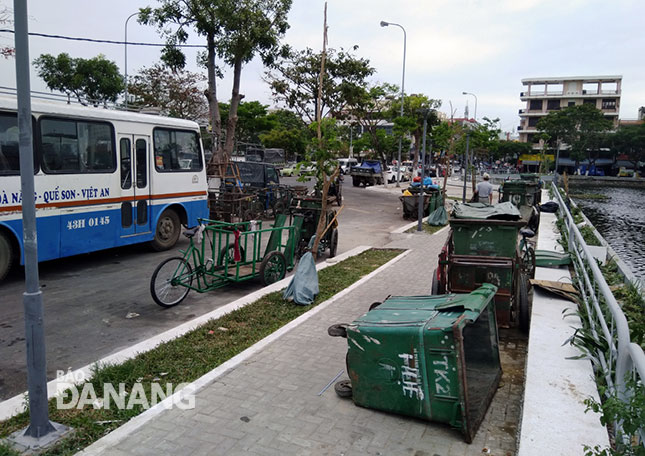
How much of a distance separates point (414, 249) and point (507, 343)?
260 inches

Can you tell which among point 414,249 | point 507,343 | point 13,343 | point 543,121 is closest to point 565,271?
point 507,343

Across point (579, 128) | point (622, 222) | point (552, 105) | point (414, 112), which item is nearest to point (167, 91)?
point (414, 112)

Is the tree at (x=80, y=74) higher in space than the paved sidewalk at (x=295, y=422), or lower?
higher

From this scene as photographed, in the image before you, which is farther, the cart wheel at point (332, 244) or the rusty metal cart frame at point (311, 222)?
the cart wheel at point (332, 244)

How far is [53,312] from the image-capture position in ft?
23.1

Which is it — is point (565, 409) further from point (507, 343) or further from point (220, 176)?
point (220, 176)

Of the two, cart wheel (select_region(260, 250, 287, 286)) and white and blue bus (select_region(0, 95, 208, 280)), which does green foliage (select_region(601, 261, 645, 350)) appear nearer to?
cart wheel (select_region(260, 250, 287, 286))

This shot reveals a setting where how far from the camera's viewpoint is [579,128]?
204 feet

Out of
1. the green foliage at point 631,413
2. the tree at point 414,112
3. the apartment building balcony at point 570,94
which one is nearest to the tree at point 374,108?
the tree at point 414,112

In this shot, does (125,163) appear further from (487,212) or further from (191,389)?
(487,212)

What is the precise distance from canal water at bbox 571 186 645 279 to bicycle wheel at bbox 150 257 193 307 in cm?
1105

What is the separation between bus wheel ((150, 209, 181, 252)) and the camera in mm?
11602

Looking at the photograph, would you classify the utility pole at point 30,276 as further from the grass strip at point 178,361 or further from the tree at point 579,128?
the tree at point 579,128

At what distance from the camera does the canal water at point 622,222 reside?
16734 millimetres
